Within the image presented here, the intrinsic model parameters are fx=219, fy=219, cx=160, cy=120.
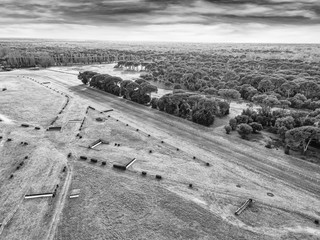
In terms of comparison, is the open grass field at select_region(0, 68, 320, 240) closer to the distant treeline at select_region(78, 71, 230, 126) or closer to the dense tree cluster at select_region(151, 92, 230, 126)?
the dense tree cluster at select_region(151, 92, 230, 126)

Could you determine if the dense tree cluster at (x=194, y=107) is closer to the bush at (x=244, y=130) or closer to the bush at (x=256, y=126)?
the bush at (x=244, y=130)

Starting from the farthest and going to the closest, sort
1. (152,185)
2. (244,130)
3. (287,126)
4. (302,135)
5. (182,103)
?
(182,103), (244,130), (287,126), (302,135), (152,185)

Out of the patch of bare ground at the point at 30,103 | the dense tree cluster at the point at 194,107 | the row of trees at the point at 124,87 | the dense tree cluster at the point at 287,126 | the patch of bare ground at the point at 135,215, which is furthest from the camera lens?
the row of trees at the point at 124,87

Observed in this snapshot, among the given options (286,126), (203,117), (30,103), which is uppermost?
(286,126)

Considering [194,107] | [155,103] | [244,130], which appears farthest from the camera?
[155,103]

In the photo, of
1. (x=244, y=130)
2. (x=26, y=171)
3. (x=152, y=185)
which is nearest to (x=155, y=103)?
(x=244, y=130)

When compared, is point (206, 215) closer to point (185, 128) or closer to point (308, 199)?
point (308, 199)

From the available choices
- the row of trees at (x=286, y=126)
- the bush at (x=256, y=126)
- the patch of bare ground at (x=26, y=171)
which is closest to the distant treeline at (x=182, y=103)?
the row of trees at (x=286, y=126)

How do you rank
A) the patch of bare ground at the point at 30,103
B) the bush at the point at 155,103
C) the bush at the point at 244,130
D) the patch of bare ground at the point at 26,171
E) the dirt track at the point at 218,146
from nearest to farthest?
1. the patch of bare ground at the point at 26,171
2. the dirt track at the point at 218,146
3. the bush at the point at 244,130
4. the patch of bare ground at the point at 30,103
5. the bush at the point at 155,103

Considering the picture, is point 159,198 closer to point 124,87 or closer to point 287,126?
point 287,126

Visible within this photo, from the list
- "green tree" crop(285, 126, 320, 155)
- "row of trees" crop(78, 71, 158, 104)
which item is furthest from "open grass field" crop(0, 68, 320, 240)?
"row of trees" crop(78, 71, 158, 104)
